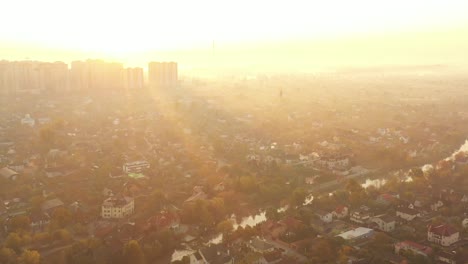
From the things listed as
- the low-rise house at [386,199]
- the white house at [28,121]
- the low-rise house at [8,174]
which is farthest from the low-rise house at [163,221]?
the white house at [28,121]

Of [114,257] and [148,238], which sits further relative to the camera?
[148,238]

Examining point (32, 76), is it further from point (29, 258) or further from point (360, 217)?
point (360, 217)

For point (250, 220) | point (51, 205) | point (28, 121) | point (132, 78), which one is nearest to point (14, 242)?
point (51, 205)

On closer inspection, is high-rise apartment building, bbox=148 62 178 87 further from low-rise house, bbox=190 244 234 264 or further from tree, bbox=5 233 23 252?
low-rise house, bbox=190 244 234 264

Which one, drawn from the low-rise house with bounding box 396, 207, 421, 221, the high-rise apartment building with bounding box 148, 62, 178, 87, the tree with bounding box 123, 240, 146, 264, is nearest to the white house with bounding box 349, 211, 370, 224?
the low-rise house with bounding box 396, 207, 421, 221

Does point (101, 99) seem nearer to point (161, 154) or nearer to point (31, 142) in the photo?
point (31, 142)

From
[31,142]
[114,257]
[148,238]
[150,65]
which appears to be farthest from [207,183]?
[150,65]
